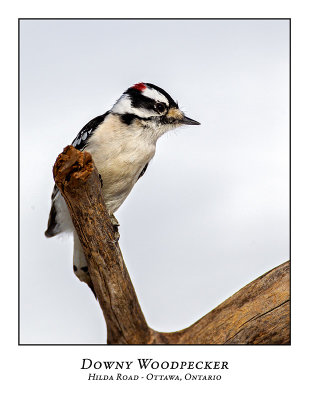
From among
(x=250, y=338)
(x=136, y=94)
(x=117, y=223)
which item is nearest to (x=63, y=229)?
(x=117, y=223)

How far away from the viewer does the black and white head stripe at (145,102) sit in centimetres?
Result: 425

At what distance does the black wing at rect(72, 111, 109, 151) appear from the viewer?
13.9ft

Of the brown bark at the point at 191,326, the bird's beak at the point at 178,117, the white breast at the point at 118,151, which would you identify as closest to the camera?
the brown bark at the point at 191,326

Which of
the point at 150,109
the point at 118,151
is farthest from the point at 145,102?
the point at 118,151

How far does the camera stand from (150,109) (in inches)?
168

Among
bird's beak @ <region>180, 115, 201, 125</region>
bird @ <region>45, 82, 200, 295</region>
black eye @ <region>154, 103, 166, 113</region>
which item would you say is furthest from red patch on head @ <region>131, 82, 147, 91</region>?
bird's beak @ <region>180, 115, 201, 125</region>

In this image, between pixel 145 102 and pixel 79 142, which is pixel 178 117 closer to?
pixel 145 102

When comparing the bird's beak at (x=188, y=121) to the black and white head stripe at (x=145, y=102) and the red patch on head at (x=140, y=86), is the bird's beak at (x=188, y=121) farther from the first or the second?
the red patch on head at (x=140, y=86)

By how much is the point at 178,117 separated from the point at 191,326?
1.89 meters

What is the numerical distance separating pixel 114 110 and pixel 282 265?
2.04 meters

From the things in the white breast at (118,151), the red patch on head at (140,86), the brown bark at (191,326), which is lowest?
the brown bark at (191,326)

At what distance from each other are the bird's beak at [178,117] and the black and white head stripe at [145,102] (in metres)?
0.05

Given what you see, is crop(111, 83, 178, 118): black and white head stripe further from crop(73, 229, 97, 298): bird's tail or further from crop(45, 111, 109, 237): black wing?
crop(73, 229, 97, 298): bird's tail

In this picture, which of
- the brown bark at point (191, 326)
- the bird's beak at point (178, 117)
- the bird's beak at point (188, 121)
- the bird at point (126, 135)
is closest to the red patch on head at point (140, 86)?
the bird at point (126, 135)
